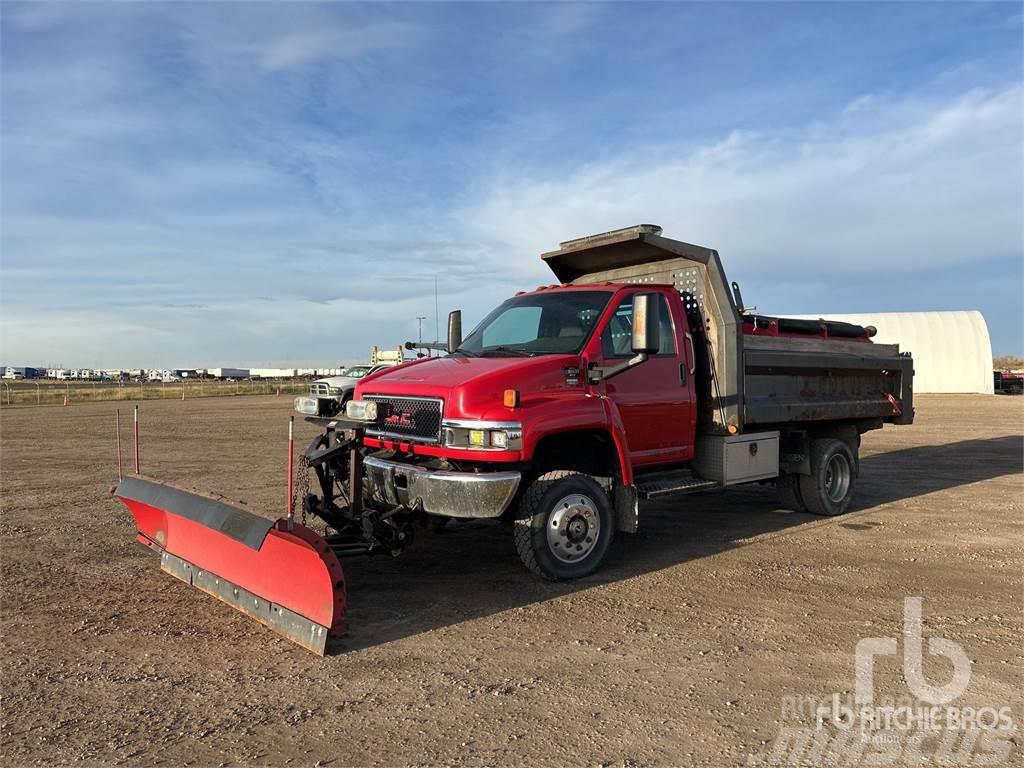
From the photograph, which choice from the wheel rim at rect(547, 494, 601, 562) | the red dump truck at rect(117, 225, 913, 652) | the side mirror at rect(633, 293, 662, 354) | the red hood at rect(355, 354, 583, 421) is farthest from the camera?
the wheel rim at rect(547, 494, 601, 562)

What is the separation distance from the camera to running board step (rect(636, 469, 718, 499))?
6.41 meters

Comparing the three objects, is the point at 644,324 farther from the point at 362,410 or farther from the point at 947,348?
the point at 947,348

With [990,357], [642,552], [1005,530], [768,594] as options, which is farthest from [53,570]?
[990,357]

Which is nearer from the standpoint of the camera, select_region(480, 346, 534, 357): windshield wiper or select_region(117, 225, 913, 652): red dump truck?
select_region(117, 225, 913, 652): red dump truck

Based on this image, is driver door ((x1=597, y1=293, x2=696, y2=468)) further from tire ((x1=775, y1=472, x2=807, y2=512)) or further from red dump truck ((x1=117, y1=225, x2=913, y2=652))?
tire ((x1=775, y1=472, x2=807, y2=512))

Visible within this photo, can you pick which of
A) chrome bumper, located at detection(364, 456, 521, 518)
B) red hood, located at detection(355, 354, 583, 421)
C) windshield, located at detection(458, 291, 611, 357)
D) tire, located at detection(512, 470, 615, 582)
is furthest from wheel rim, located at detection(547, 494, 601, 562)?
windshield, located at detection(458, 291, 611, 357)

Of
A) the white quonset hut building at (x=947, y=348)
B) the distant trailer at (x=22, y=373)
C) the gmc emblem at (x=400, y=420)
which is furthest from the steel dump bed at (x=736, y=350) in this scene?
the distant trailer at (x=22, y=373)

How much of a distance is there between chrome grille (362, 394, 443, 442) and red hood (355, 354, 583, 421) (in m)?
0.06

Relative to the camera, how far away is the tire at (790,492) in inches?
341

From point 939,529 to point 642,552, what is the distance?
331 centimetres

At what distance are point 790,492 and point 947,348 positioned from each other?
132ft

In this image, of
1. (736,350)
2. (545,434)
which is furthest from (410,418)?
(736,350)

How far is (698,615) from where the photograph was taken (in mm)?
5070

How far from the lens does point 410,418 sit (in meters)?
5.75
